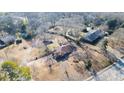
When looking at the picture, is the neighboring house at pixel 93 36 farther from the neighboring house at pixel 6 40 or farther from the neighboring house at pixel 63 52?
the neighboring house at pixel 6 40

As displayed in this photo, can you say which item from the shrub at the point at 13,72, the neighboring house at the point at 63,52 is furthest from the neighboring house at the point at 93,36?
the shrub at the point at 13,72

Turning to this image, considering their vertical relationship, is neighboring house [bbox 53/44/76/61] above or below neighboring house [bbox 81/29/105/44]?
below

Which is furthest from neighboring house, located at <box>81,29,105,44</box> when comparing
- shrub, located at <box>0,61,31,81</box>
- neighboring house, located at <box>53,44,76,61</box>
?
shrub, located at <box>0,61,31,81</box>

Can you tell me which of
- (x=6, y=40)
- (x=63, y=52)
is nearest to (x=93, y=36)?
(x=63, y=52)

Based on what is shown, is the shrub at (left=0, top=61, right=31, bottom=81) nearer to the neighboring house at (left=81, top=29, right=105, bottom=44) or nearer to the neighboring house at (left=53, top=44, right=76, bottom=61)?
the neighboring house at (left=53, top=44, right=76, bottom=61)

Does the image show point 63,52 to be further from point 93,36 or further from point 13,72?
point 13,72
